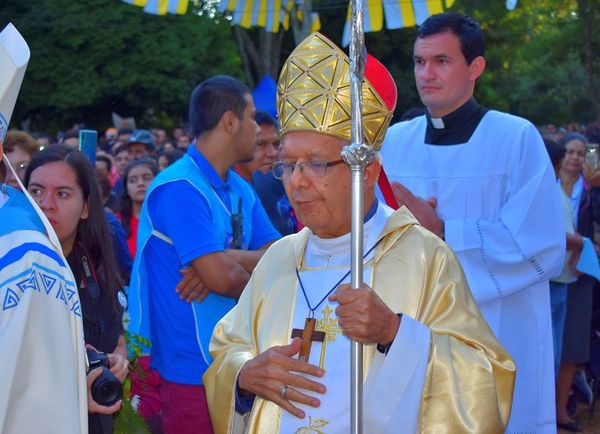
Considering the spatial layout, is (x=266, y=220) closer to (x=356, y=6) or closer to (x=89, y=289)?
(x=89, y=289)

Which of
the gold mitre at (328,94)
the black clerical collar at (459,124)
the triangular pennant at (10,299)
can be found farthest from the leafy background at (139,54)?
the triangular pennant at (10,299)

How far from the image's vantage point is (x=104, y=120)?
106ft

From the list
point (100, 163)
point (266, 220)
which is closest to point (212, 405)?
point (266, 220)

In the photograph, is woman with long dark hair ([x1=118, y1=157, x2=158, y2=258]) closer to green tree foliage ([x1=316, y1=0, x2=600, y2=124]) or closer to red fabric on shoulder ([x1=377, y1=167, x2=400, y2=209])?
red fabric on shoulder ([x1=377, y1=167, x2=400, y2=209])

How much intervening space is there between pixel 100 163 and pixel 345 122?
630cm

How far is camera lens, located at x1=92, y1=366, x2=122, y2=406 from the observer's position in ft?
10.0

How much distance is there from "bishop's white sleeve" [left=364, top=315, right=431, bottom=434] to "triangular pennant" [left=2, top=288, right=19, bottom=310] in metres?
1.08

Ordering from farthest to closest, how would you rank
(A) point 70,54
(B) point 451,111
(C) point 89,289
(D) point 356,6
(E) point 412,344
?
1. (A) point 70,54
2. (B) point 451,111
3. (C) point 89,289
4. (E) point 412,344
5. (D) point 356,6

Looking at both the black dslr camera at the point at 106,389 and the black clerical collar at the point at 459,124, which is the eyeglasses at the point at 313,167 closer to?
the black dslr camera at the point at 106,389

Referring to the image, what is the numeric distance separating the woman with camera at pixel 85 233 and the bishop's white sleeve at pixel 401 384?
133 centimetres

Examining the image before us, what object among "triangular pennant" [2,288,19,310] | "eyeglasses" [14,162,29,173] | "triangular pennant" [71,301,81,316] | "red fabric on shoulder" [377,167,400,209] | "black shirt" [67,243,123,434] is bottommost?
"black shirt" [67,243,123,434]

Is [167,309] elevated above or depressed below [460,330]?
below

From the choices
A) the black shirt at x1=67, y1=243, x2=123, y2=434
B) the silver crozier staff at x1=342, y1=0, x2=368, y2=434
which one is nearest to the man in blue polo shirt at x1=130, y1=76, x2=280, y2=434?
the black shirt at x1=67, y1=243, x2=123, y2=434

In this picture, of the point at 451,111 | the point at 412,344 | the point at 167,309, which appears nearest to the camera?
the point at 412,344
